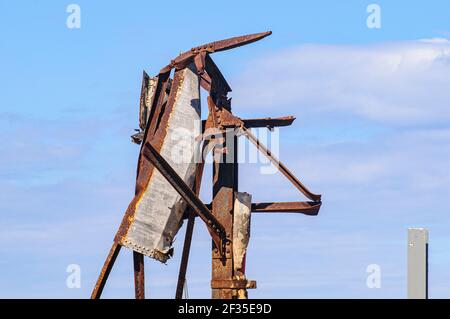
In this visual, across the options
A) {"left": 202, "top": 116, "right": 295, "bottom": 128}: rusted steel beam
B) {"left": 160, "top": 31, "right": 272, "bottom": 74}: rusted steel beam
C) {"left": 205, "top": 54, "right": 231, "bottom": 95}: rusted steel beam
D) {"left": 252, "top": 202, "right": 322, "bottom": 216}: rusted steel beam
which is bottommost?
{"left": 252, "top": 202, "right": 322, "bottom": 216}: rusted steel beam

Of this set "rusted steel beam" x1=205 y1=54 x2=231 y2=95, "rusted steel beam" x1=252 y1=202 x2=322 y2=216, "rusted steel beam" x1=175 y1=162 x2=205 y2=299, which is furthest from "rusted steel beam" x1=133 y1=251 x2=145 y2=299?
"rusted steel beam" x1=205 y1=54 x2=231 y2=95

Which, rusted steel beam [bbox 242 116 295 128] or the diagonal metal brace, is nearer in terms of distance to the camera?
the diagonal metal brace

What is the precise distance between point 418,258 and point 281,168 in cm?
787

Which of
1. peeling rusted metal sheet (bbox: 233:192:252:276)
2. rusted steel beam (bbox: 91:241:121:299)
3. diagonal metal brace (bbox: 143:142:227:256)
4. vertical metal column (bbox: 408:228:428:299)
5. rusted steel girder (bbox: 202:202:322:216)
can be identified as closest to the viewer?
vertical metal column (bbox: 408:228:428:299)

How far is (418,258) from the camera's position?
945 cm

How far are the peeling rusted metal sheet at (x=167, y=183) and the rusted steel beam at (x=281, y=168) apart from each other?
0.99 metres

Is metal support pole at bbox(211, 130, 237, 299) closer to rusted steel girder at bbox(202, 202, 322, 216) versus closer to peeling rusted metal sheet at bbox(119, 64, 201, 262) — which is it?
rusted steel girder at bbox(202, 202, 322, 216)

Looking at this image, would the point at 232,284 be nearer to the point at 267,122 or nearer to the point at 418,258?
the point at 267,122

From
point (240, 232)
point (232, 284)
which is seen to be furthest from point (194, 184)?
point (232, 284)

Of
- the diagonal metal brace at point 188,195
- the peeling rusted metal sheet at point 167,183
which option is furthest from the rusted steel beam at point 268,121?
the diagonal metal brace at point 188,195

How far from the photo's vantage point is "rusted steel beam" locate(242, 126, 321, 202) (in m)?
17.0

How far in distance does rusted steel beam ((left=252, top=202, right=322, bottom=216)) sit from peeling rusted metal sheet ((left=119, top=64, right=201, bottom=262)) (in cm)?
140

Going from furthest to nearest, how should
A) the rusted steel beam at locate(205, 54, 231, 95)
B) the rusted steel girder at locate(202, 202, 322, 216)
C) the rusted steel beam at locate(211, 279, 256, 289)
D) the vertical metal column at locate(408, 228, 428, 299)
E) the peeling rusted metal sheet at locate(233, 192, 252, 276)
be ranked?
the rusted steel girder at locate(202, 202, 322, 216) → the rusted steel beam at locate(205, 54, 231, 95) → the peeling rusted metal sheet at locate(233, 192, 252, 276) → the rusted steel beam at locate(211, 279, 256, 289) → the vertical metal column at locate(408, 228, 428, 299)

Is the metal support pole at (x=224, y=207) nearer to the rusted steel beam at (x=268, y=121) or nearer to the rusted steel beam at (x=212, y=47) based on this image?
the rusted steel beam at (x=268, y=121)
